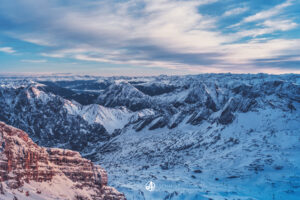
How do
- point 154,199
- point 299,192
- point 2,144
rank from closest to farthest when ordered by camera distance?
point 2,144, point 154,199, point 299,192

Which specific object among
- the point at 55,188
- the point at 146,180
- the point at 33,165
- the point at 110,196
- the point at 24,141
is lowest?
the point at 146,180

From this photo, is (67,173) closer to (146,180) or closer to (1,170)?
(1,170)

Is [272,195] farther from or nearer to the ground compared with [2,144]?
nearer to the ground

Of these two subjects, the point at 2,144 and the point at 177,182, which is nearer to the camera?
the point at 2,144

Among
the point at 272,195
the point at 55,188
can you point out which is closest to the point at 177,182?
the point at 272,195

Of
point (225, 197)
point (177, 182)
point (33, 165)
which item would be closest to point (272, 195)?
point (225, 197)

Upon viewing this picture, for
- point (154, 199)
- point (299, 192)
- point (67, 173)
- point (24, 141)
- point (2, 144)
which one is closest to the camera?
point (2, 144)
